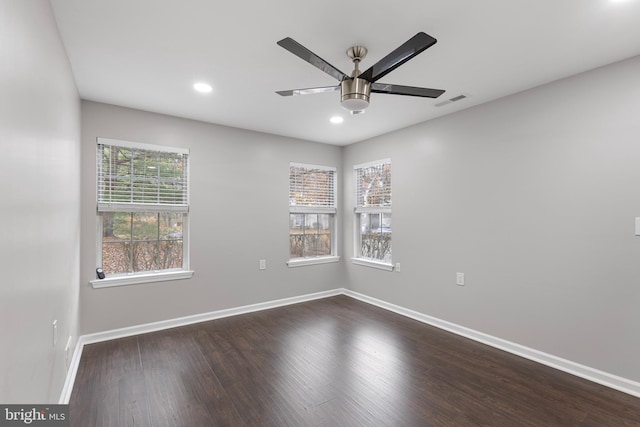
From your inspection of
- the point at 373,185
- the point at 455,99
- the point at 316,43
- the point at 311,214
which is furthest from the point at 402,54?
the point at 311,214

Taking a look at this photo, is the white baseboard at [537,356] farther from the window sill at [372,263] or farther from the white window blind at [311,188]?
the white window blind at [311,188]

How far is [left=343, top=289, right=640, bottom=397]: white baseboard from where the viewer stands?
92.1 inches

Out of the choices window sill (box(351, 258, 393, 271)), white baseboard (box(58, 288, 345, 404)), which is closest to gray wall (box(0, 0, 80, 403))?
white baseboard (box(58, 288, 345, 404))

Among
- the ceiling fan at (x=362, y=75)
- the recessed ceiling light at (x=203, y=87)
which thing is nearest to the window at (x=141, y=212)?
the recessed ceiling light at (x=203, y=87)

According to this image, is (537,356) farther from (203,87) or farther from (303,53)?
(203,87)

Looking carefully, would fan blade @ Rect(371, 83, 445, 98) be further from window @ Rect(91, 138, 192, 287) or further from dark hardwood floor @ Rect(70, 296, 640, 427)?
window @ Rect(91, 138, 192, 287)

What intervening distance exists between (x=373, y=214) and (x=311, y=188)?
107cm

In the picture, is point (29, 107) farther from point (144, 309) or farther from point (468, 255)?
point (468, 255)

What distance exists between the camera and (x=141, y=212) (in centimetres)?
350

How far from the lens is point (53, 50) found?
6.07ft

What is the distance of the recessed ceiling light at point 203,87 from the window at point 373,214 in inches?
100

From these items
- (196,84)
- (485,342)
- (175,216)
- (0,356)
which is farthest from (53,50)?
(485,342)

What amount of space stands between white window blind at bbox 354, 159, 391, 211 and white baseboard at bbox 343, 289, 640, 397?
60.7 inches

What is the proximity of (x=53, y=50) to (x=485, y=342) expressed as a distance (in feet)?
14.2
